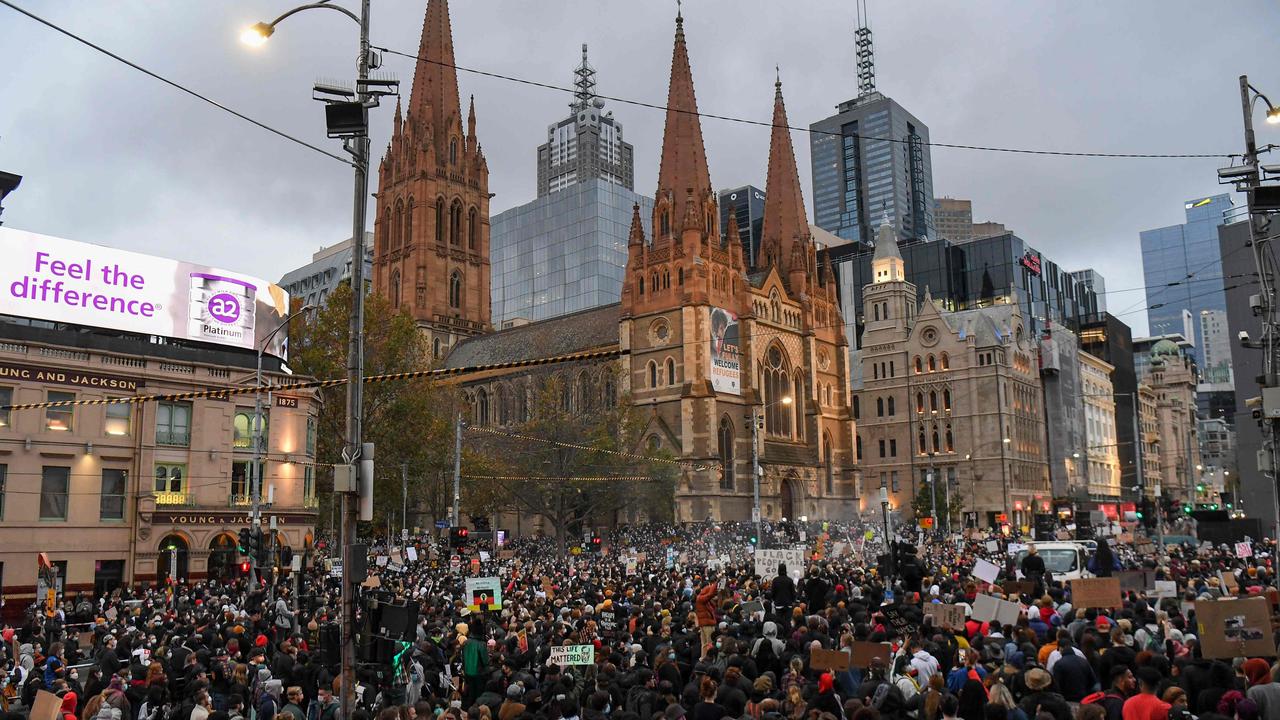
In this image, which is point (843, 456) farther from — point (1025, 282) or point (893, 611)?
point (893, 611)

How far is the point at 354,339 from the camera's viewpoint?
11641mm

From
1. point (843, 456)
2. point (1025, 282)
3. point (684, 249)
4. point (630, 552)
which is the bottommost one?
point (630, 552)

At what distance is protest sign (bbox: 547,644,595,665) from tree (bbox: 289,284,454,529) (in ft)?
124

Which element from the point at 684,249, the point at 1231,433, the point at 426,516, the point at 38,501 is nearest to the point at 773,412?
the point at 684,249

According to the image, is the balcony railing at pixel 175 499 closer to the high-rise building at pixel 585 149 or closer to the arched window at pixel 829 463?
the arched window at pixel 829 463

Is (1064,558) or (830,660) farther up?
(1064,558)

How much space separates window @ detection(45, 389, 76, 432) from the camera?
1334 inches

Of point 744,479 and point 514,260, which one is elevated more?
point 514,260

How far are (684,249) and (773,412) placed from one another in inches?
546

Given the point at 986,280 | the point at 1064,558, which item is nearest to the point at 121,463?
the point at 1064,558

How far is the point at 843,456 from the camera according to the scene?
80.1m

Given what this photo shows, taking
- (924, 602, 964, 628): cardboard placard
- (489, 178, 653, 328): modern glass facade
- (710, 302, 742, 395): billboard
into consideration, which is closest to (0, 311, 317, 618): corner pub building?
(924, 602, 964, 628): cardboard placard

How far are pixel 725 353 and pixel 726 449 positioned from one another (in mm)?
6682

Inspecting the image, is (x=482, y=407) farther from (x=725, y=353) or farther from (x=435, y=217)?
(x=725, y=353)
